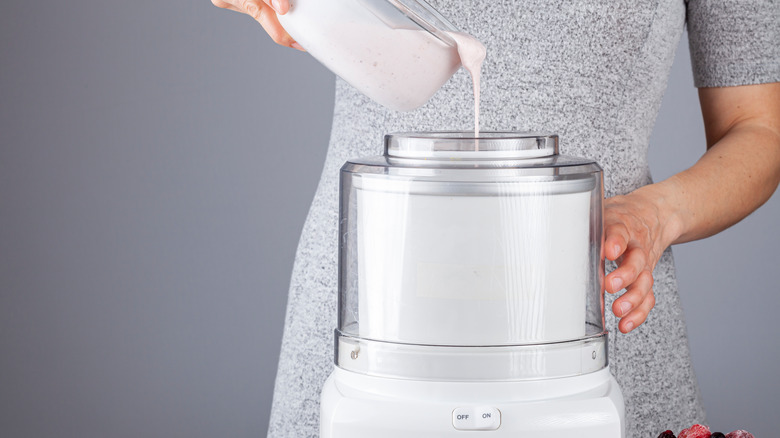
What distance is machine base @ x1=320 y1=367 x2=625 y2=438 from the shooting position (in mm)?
592

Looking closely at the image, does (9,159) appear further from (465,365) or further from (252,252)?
(465,365)

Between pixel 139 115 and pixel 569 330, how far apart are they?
1.82 meters

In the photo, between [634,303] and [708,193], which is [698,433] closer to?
[634,303]

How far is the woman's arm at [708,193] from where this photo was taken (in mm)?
744

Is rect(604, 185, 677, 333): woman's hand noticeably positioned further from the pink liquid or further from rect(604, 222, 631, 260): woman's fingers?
the pink liquid

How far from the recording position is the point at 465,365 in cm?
61

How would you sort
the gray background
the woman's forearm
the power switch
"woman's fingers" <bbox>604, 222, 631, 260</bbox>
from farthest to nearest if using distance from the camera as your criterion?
the gray background, the woman's forearm, "woman's fingers" <bbox>604, 222, 631, 260</bbox>, the power switch

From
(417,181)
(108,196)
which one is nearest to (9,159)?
(108,196)

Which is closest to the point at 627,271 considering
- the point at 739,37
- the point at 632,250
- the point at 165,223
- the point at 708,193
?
the point at 632,250

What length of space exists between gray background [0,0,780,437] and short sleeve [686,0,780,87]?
137cm

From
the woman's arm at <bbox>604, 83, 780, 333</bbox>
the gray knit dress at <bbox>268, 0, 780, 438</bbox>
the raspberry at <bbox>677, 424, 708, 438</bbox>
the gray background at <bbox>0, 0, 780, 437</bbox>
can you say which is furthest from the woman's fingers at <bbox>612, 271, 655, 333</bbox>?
the gray background at <bbox>0, 0, 780, 437</bbox>

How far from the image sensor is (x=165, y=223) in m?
2.31

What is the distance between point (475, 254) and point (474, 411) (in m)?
0.10


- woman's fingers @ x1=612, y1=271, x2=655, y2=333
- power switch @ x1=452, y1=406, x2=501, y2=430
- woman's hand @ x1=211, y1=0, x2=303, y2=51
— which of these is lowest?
power switch @ x1=452, y1=406, x2=501, y2=430
